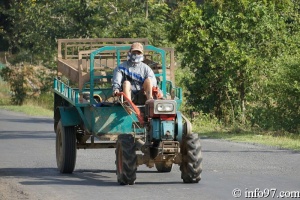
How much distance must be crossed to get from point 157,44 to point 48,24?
6.17 metres

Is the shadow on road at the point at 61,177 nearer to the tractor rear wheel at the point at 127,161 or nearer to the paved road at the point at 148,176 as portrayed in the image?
the paved road at the point at 148,176

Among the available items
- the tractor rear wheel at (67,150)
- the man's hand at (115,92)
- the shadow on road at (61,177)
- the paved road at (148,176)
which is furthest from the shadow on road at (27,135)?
the man's hand at (115,92)

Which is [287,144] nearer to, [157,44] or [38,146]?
[38,146]

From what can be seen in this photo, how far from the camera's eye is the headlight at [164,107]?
45.7ft

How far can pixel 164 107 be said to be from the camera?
13953 millimetres

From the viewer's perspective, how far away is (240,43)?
29594 mm

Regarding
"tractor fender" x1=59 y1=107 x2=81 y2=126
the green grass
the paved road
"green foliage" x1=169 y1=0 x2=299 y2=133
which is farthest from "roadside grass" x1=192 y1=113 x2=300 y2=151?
the green grass

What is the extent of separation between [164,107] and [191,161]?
87cm

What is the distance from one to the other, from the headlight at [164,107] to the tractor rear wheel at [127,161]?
62 cm

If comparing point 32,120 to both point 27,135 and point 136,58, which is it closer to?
point 27,135

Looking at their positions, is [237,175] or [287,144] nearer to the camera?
[237,175]

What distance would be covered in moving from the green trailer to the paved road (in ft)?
1.15

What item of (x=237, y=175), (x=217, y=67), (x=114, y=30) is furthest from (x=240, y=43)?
(x=237, y=175)

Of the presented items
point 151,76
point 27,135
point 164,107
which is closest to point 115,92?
point 151,76
